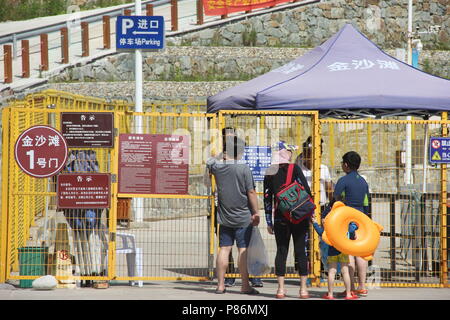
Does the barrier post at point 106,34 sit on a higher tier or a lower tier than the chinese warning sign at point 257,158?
higher

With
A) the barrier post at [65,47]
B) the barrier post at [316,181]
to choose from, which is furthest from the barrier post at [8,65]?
the barrier post at [316,181]

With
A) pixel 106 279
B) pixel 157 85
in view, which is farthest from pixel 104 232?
pixel 157 85

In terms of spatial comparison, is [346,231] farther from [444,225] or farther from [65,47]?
[65,47]

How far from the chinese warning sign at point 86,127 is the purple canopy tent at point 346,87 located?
7.18 ft

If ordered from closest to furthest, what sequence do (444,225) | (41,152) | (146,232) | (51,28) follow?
1. (41,152)
2. (444,225)
3. (146,232)
4. (51,28)

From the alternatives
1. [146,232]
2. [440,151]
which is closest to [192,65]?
[146,232]

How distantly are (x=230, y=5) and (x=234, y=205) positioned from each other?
21.1 metres

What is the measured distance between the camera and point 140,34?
18.3 meters

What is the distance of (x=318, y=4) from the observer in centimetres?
3195

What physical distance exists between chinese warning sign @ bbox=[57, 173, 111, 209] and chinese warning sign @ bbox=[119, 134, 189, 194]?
217 mm

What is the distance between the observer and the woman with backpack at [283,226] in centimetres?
1076

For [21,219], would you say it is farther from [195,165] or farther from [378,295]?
[195,165]

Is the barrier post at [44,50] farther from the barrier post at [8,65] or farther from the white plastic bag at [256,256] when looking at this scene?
the white plastic bag at [256,256]

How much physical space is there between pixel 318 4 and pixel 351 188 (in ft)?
70.8
